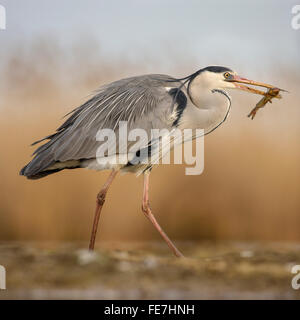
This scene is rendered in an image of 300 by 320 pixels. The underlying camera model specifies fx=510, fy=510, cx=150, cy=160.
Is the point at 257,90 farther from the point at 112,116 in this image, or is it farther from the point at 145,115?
the point at 112,116

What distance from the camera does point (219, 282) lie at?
338cm

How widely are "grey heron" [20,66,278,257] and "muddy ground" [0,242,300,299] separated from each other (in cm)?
70

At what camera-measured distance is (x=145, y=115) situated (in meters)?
4.45

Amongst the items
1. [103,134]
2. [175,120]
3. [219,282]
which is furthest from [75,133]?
[219,282]

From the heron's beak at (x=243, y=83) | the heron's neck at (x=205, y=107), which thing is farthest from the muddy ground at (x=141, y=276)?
the heron's beak at (x=243, y=83)

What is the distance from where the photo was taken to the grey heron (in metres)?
4.42

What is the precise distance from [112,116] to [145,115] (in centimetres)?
33

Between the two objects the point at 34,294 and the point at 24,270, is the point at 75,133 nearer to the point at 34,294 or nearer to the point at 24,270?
the point at 24,270

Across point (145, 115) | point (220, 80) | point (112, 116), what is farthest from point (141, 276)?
point (220, 80)

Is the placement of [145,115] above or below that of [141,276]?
above

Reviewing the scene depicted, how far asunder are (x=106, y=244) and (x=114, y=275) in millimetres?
2020

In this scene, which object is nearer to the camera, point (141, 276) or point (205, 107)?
point (141, 276)

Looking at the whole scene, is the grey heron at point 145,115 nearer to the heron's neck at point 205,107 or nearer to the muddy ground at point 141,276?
the heron's neck at point 205,107

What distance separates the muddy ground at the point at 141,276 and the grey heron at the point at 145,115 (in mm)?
698
